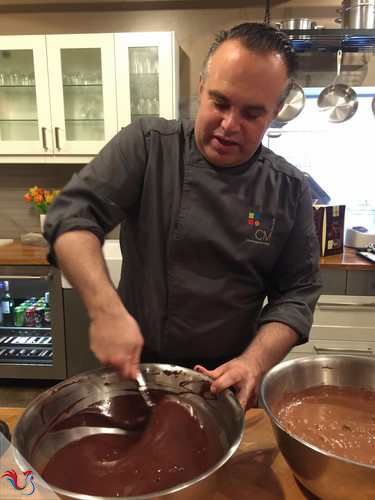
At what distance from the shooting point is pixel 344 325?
2.45 metres

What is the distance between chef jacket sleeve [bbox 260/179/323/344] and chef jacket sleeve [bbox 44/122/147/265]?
1.57 feet

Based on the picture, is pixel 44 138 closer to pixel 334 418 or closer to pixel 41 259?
pixel 41 259

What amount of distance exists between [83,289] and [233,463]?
46 cm

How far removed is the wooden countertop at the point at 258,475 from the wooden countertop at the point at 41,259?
5.37 feet

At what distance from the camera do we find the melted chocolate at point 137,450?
0.63 metres

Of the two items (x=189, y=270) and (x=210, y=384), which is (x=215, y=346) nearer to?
(x=189, y=270)

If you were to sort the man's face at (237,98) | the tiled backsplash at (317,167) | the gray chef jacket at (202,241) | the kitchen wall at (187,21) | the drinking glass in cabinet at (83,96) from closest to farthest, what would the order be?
the man's face at (237,98) → the gray chef jacket at (202,241) → the drinking glass in cabinet at (83,96) → the kitchen wall at (187,21) → the tiled backsplash at (317,167)

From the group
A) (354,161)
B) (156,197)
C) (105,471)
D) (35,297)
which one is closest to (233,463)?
(105,471)

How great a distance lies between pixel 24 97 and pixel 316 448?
277 centimetres

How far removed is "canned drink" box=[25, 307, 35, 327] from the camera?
278cm

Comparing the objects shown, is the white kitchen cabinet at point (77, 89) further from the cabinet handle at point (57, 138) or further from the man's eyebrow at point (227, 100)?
the man's eyebrow at point (227, 100)

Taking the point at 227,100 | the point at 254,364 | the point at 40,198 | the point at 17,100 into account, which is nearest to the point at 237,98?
the point at 227,100

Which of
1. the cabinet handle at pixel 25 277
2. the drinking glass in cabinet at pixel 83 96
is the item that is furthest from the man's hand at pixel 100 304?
the drinking glass in cabinet at pixel 83 96

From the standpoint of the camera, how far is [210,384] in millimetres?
811
